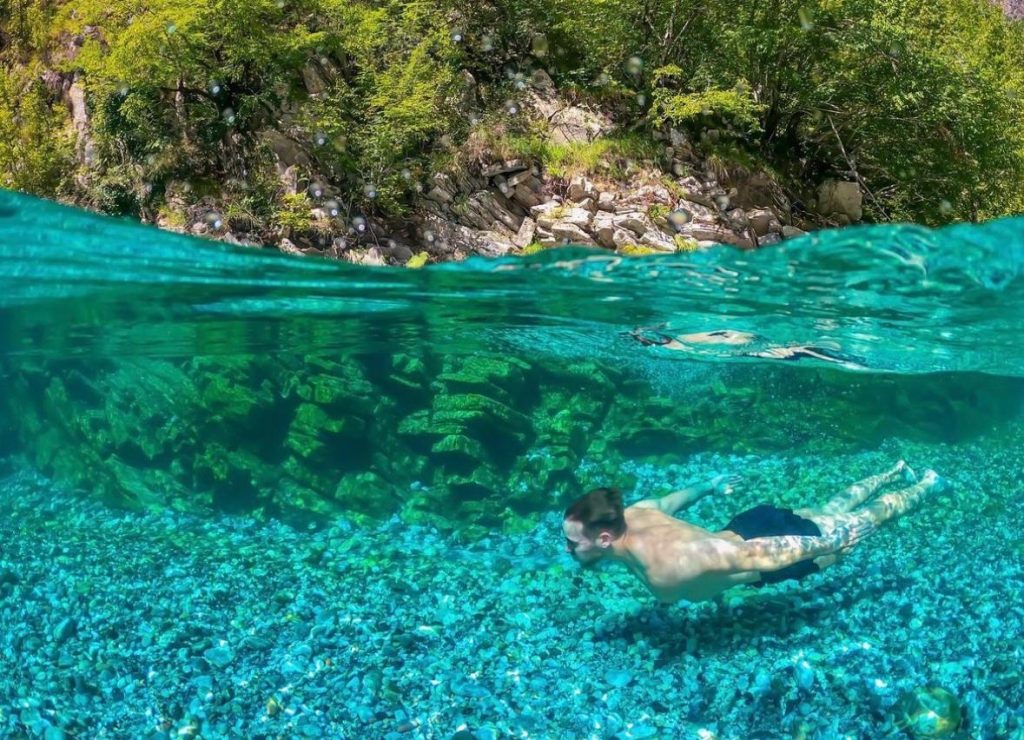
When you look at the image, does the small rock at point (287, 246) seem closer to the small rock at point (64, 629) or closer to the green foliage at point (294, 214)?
the green foliage at point (294, 214)

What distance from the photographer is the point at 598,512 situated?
6.27 meters

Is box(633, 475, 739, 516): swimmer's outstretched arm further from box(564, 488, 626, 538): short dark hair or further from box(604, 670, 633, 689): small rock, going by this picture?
box(604, 670, 633, 689): small rock

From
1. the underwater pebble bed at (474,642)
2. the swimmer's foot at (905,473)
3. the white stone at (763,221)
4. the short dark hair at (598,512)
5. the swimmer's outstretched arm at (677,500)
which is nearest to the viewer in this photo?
the short dark hair at (598,512)

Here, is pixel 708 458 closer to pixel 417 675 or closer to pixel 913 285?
pixel 913 285

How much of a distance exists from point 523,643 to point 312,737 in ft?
6.35

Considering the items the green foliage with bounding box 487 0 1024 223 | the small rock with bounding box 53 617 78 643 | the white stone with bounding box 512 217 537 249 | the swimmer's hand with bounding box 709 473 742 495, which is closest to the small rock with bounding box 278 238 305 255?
the white stone with bounding box 512 217 537 249

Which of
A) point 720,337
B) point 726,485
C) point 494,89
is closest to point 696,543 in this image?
point 726,485

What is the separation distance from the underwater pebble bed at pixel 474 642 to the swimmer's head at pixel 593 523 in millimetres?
1288

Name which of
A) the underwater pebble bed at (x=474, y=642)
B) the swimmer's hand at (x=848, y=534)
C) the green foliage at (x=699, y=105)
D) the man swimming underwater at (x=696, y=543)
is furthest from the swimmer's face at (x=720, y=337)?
the green foliage at (x=699, y=105)

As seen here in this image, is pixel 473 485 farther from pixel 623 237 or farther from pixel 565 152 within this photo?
pixel 565 152

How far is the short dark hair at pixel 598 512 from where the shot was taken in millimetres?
6242

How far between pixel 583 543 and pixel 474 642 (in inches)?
67.9

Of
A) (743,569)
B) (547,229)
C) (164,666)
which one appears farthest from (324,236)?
(743,569)

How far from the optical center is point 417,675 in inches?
271
